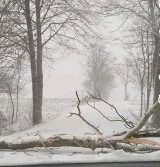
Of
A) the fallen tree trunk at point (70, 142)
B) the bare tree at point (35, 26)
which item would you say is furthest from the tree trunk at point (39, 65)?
the fallen tree trunk at point (70, 142)

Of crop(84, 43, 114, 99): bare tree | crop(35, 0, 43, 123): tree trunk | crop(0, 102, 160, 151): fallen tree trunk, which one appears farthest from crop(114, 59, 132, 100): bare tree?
crop(0, 102, 160, 151): fallen tree trunk

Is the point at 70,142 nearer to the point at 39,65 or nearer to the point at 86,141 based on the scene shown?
the point at 86,141

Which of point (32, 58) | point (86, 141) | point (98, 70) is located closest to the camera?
point (86, 141)

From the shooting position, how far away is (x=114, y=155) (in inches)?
111

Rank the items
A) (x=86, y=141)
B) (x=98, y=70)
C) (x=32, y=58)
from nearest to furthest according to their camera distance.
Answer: (x=86, y=141)
(x=32, y=58)
(x=98, y=70)

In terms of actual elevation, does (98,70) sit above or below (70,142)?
above

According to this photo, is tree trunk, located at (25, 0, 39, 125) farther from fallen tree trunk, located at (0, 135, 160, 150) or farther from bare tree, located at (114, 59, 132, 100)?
fallen tree trunk, located at (0, 135, 160, 150)

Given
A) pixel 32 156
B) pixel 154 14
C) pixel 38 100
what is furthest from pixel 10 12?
pixel 32 156

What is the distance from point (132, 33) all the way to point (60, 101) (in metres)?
2.70

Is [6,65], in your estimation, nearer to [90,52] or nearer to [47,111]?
[47,111]

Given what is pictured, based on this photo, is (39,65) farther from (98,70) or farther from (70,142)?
(70,142)

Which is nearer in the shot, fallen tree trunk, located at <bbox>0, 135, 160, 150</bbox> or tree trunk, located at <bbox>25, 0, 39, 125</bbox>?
fallen tree trunk, located at <bbox>0, 135, 160, 150</bbox>

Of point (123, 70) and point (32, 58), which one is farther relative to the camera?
point (123, 70)

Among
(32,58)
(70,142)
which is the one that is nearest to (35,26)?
(32,58)
